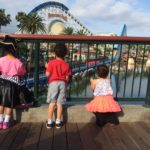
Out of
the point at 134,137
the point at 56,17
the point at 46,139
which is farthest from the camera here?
the point at 56,17

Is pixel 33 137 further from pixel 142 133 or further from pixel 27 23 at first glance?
pixel 27 23

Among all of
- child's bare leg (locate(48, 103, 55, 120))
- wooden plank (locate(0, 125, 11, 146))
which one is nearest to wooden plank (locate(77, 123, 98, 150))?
child's bare leg (locate(48, 103, 55, 120))

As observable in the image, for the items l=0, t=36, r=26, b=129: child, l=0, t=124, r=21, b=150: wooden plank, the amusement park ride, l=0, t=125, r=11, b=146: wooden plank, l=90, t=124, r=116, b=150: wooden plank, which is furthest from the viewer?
the amusement park ride

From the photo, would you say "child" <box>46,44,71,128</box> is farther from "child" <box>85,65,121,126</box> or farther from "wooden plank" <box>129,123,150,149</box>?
"wooden plank" <box>129,123,150,149</box>

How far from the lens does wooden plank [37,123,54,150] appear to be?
374 cm

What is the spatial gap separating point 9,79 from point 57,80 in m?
0.68

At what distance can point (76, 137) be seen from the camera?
4152 millimetres

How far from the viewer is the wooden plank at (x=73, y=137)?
380cm

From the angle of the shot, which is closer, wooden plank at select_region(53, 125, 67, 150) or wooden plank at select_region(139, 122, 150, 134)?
wooden plank at select_region(53, 125, 67, 150)

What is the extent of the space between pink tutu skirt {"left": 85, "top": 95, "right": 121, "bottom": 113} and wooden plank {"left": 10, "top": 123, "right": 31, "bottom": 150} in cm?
97

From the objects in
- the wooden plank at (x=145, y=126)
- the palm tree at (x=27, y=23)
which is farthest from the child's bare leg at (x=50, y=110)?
the palm tree at (x=27, y=23)

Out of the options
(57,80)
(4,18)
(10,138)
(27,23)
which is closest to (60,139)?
(10,138)

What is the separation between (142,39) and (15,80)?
6.82 feet

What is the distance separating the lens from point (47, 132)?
432 centimetres
